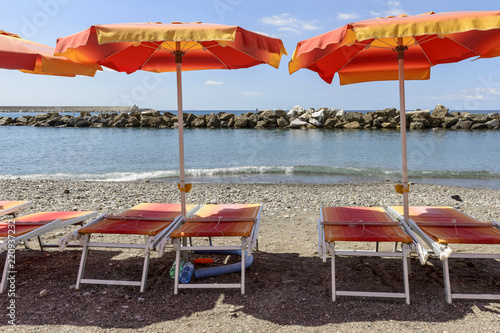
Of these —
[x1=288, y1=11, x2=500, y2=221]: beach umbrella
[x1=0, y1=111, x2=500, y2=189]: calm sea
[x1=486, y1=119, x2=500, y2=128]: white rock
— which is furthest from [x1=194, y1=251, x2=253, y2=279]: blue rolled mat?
[x1=486, y1=119, x2=500, y2=128]: white rock

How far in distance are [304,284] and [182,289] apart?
4.04 ft

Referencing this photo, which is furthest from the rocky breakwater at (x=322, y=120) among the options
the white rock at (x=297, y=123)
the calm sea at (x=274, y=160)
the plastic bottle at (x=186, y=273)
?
the plastic bottle at (x=186, y=273)

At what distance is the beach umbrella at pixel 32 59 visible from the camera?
418 cm

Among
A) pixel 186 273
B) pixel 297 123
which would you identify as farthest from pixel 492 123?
pixel 186 273

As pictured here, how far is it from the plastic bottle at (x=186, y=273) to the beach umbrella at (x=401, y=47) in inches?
93.9

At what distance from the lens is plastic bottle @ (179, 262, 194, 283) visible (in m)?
3.98

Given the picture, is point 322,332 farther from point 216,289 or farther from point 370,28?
point 370,28

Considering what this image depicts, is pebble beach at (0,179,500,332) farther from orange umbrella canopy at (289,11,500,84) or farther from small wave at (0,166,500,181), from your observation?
small wave at (0,166,500,181)

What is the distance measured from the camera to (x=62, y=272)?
4262 mm

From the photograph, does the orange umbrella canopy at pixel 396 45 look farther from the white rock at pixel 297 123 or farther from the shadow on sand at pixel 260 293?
the white rock at pixel 297 123

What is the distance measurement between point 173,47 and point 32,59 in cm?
156

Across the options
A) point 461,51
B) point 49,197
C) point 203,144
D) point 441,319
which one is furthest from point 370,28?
point 203,144

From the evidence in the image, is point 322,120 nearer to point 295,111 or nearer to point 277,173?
point 295,111

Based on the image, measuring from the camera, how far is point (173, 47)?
457 centimetres
